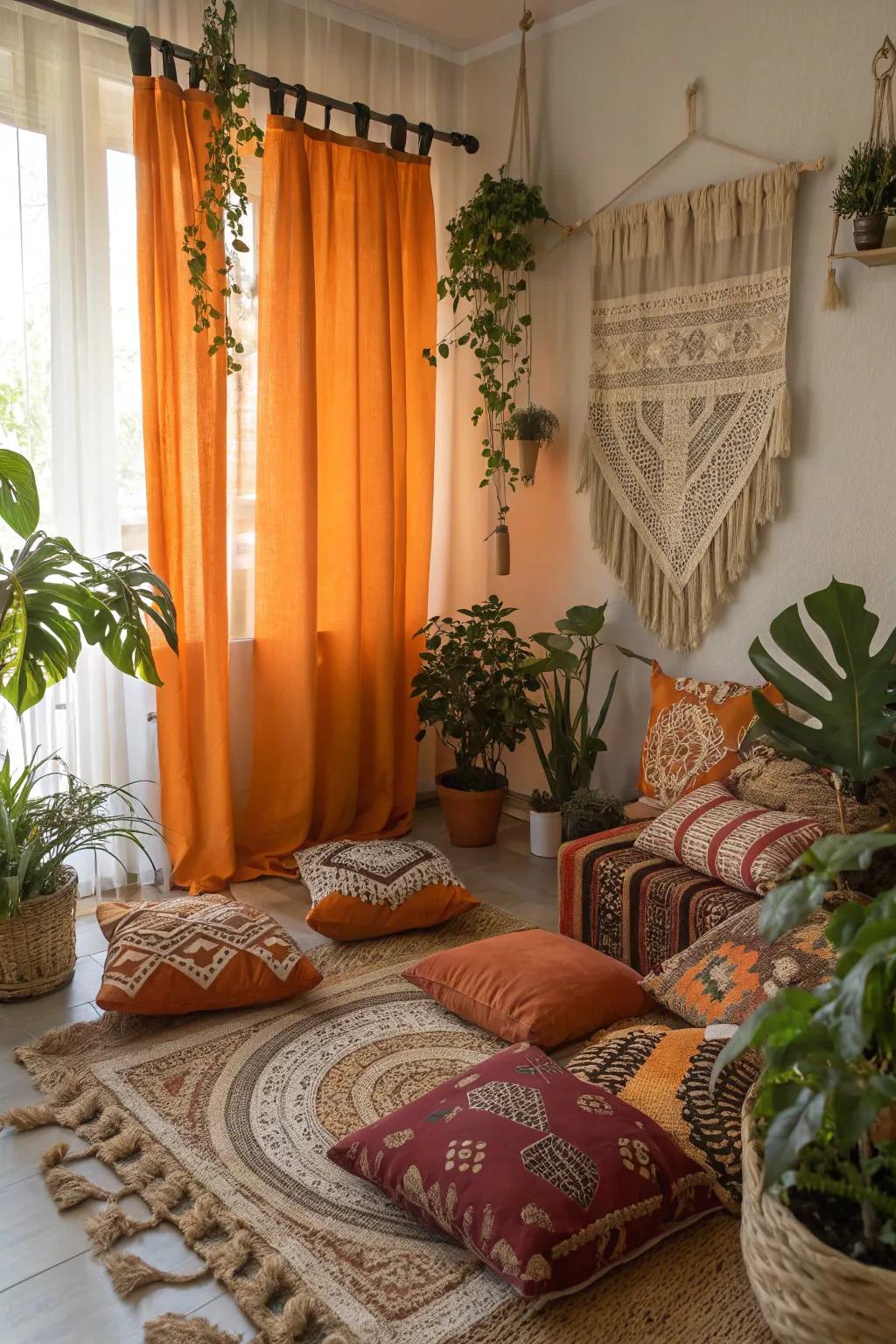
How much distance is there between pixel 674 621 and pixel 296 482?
123 cm

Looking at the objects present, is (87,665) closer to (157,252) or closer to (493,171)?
(157,252)

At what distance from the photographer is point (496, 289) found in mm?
3584

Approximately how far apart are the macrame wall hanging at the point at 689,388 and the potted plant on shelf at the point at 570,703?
19cm

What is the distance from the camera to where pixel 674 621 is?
338 cm

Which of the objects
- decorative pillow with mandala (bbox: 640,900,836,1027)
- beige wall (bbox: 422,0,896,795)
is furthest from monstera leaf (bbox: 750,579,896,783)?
beige wall (bbox: 422,0,896,795)

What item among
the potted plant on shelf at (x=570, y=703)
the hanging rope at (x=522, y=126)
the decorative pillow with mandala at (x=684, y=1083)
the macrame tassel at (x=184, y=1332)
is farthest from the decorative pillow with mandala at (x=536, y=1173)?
the hanging rope at (x=522, y=126)

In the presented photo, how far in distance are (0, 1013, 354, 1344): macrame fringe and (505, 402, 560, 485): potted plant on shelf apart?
2.16m

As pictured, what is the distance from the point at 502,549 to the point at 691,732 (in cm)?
98

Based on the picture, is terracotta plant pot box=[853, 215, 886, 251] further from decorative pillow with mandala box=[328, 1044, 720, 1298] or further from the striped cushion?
decorative pillow with mandala box=[328, 1044, 720, 1298]

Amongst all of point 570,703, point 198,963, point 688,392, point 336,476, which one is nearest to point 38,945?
point 198,963

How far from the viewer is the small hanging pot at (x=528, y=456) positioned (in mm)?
3643

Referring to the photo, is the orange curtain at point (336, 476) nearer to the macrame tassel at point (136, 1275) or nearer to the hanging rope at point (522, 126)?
the hanging rope at point (522, 126)

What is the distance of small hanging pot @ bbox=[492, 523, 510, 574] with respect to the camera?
374cm

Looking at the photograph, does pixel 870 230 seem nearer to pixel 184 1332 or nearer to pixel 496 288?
pixel 496 288
